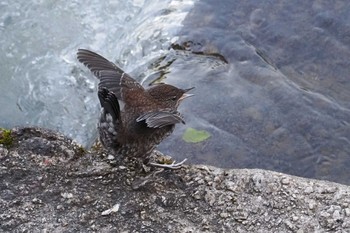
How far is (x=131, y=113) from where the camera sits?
4.60 meters

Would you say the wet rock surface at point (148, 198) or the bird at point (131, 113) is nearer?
the wet rock surface at point (148, 198)

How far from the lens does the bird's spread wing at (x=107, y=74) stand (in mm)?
4652

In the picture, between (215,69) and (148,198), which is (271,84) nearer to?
(215,69)

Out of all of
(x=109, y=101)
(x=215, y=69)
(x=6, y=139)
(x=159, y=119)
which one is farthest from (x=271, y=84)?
(x=6, y=139)

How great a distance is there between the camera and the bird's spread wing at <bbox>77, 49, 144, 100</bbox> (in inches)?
183

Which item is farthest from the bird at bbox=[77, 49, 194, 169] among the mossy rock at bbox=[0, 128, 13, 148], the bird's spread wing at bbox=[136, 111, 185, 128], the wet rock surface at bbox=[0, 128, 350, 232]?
the mossy rock at bbox=[0, 128, 13, 148]

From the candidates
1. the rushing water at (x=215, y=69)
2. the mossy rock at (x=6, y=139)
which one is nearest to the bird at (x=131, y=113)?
the mossy rock at (x=6, y=139)

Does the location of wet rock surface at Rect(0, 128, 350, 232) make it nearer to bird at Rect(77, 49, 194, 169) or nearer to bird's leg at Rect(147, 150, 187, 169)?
bird's leg at Rect(147, 150, 187, 169)

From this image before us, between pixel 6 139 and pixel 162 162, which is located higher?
pixel 6 139

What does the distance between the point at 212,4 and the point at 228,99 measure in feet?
5.34

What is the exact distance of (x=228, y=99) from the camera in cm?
655

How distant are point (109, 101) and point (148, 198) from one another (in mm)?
631

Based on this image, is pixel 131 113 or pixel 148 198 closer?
pixel 148 198

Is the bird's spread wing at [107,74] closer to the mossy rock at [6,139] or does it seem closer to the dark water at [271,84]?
the mossy rock at [6,139]
